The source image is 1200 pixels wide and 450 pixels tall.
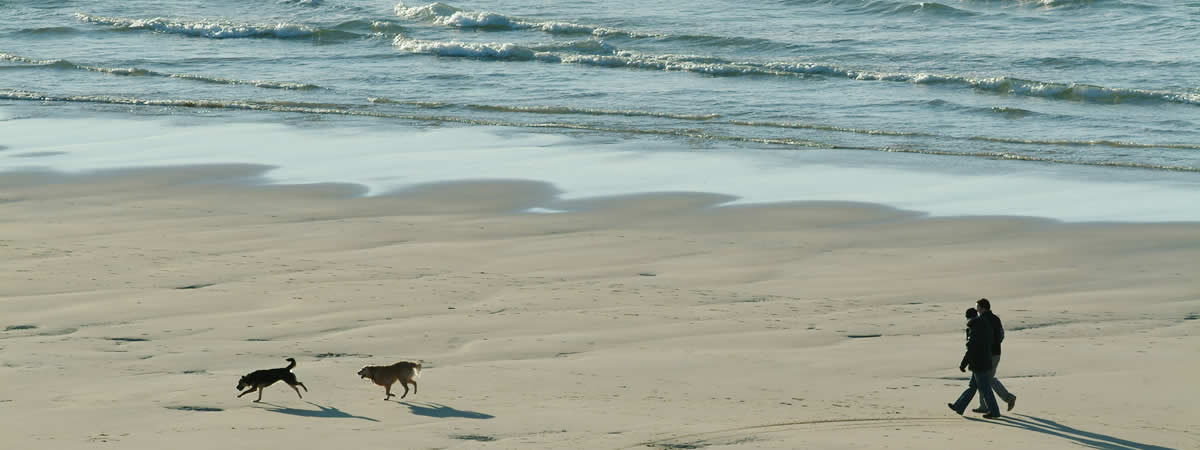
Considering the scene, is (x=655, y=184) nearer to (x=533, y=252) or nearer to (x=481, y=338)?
(x=533, y=252)

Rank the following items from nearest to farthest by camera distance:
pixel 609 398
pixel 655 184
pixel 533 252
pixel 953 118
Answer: pixel 609 398 < pixel 533 252 < pixel 655 184 < pixel 953 118

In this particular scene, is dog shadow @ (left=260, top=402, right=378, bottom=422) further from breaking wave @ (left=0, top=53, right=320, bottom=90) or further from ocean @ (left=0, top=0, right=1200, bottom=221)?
breaking wave @ (left=0, top=53, right=320, bottom=90)

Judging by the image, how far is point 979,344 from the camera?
26.0 ft

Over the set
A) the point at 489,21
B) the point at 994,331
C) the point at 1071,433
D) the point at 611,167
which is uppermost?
the point at 489,21

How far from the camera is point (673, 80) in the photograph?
2517cm

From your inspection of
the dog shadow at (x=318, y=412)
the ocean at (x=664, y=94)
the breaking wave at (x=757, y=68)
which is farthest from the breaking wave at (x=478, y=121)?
the dog shadow at (x=318, y=412)

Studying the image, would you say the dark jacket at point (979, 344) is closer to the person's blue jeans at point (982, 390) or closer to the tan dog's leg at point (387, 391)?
the person's blue jeans at point (982, 390)

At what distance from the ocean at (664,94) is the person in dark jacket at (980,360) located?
586cm

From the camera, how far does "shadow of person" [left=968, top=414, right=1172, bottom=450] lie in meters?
7.42

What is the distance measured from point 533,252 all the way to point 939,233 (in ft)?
12.7

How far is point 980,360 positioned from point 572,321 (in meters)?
3.13

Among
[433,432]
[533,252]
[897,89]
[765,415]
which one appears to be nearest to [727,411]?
[765,415]

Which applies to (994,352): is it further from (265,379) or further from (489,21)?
(489,21)

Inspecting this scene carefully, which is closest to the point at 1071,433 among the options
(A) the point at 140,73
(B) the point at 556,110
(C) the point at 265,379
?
(C) the point at 265,379
